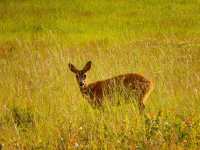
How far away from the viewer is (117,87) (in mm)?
9531

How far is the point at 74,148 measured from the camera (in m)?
6.77

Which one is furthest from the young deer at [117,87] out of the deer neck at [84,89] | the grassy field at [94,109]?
the grassy field at [94,109]

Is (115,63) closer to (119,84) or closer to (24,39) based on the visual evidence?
(119,84)

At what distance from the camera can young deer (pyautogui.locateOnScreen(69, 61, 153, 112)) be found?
961cm

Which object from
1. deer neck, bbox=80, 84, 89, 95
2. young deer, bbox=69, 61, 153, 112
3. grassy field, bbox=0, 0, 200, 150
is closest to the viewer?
grassy field, bbox=0, 0, 200, 150

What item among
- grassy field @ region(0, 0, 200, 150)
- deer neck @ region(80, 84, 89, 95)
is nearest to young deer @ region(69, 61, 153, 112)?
deer neck @ region(80, 84, 89, 95)

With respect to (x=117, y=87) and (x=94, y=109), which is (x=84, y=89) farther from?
(x=94, y=109)

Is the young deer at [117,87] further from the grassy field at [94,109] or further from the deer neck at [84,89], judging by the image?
the grassy field at [94,109]

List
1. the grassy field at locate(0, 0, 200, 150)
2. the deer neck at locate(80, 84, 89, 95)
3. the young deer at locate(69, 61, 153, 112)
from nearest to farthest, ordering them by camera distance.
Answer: the grassy field at locate(0, 0, 200, 150) → the young deer at locate(69, 61, 153, 112) → the deer neck at locate(80, 84, 89, 95)

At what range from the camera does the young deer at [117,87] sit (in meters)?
9.61

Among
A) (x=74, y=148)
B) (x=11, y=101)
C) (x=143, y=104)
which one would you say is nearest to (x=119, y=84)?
(x=143, y=104)

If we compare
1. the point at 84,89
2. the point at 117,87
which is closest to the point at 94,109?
the point at 117,87

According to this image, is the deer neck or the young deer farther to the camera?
the deer neck

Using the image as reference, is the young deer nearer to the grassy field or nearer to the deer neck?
the deer neck
